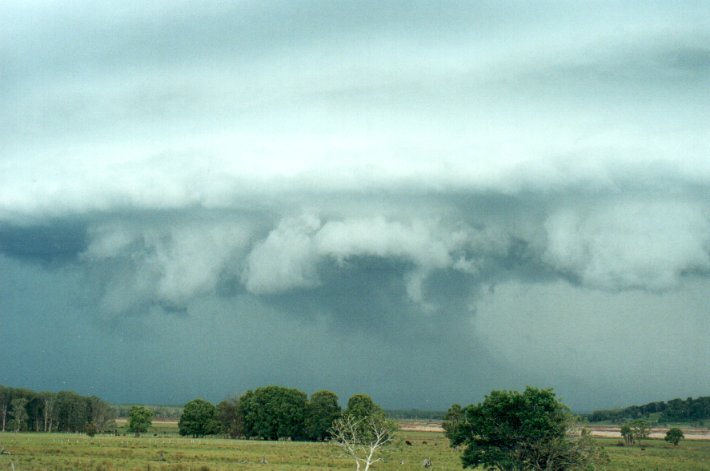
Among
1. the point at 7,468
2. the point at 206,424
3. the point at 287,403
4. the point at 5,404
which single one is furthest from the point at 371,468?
the point at 5,404

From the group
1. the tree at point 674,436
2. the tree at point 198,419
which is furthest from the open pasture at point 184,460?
the tree at point 674,436

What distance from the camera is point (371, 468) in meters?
90.2

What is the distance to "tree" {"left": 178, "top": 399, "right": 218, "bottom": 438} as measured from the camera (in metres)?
179

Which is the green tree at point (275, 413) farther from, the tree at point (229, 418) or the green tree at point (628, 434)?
the green tree at point (628, 434)

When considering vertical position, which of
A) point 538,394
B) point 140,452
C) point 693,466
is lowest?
point 693,466

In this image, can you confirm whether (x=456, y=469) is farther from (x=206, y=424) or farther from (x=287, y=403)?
(x=206, y=424)

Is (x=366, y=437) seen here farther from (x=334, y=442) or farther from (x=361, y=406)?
(x=361, y=406)

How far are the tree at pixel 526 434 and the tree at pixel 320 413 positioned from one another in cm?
10679

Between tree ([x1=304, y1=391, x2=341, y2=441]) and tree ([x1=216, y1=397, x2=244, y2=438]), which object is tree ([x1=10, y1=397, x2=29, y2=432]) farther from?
tree ([x1=304, y1=391, x2=341, y2=441])

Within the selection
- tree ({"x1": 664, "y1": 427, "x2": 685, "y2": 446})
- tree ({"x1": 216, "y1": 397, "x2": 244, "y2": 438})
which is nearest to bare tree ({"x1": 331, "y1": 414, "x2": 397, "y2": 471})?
tree ({"x1": 216, "y1": 397, "x2": 244, "y2": 438})

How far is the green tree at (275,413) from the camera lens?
16600 cm

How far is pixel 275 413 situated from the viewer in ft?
547

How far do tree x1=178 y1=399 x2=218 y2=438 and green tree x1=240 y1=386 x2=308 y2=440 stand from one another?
1230 centimetres

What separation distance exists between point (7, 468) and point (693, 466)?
97.8 m
